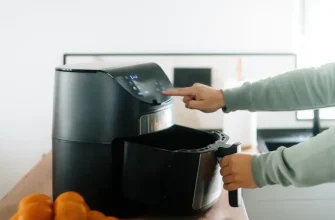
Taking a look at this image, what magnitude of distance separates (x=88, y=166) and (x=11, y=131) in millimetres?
918

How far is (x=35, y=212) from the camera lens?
699mm

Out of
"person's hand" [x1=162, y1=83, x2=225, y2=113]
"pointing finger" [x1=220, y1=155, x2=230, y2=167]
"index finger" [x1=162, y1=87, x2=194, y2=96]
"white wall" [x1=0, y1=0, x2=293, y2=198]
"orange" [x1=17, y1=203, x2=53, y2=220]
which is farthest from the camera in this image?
"white wall" [x1=0, y1=0, x2=293, y2=198]

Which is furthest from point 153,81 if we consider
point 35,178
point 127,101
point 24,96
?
point 24,96

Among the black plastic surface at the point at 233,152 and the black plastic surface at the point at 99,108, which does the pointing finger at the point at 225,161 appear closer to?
the black plastic surface at the point at 233,152

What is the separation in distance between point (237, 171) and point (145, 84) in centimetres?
24

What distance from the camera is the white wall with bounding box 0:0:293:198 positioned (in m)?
1.61

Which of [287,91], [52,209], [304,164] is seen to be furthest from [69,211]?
[287,91]

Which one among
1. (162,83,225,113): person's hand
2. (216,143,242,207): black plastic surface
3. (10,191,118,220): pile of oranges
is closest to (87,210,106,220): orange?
(10,191,118,220): pile of oranges

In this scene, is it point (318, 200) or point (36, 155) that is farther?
point (36, 155)

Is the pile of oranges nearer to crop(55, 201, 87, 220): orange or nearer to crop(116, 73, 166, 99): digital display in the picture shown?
crop(55, 201, 87, 220): orange

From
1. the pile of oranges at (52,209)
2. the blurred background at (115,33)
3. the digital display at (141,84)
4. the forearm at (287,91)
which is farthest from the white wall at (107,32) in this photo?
the pile of oranges at (52,209)

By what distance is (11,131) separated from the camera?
166 centimetres

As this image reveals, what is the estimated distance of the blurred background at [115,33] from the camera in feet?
5.29

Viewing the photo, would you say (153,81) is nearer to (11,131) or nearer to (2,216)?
(2,216)
